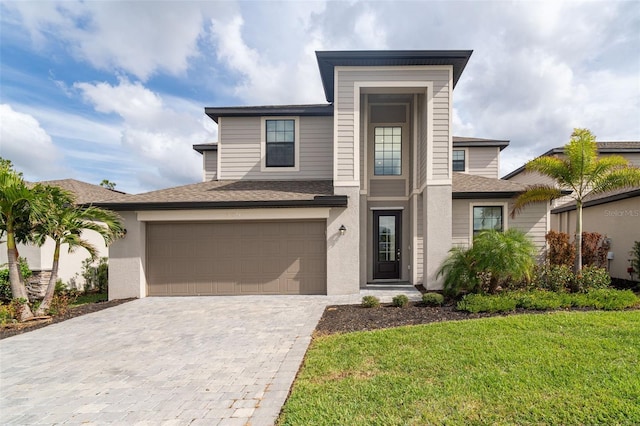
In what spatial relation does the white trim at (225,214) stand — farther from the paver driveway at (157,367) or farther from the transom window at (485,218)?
the transom window at (485,218)

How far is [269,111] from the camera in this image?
11500mm

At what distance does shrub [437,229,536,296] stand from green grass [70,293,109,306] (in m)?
10.2

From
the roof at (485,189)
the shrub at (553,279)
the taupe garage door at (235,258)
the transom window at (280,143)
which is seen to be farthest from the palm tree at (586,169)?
the transom window at (280,143)

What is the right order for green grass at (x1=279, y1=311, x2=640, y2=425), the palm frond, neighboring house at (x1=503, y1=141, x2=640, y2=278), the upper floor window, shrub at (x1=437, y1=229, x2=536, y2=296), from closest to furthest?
green grass at (x1=279, y1=311, x2=640, y2=425), shrub at (x1=437, y1=229, x2=536, y2=296), the palm frond, neighboring house at (x1=503, y1=141, x2=640, y2=278), the upper floor window

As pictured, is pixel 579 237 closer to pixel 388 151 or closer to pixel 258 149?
pixel 388 151

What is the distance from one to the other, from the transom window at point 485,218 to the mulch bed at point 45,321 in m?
11.3

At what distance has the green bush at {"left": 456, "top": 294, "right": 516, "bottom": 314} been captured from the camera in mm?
6598

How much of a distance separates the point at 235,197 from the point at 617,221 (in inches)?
506

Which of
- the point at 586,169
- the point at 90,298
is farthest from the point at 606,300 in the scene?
the point at 90,298

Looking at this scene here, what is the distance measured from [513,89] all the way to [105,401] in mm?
18371

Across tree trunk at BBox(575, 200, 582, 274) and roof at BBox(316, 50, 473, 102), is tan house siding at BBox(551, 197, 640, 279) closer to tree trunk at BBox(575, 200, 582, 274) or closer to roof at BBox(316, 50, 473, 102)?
tree trunk at BBox(575, 200, 582, 274)

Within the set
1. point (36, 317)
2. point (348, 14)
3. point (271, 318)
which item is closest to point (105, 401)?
point (271, 318)

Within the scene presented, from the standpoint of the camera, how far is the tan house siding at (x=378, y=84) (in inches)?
360

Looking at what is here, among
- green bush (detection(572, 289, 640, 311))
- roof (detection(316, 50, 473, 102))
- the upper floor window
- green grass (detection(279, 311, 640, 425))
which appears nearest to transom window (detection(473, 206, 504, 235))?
green bush (detection(572, 289, 640, 311))
